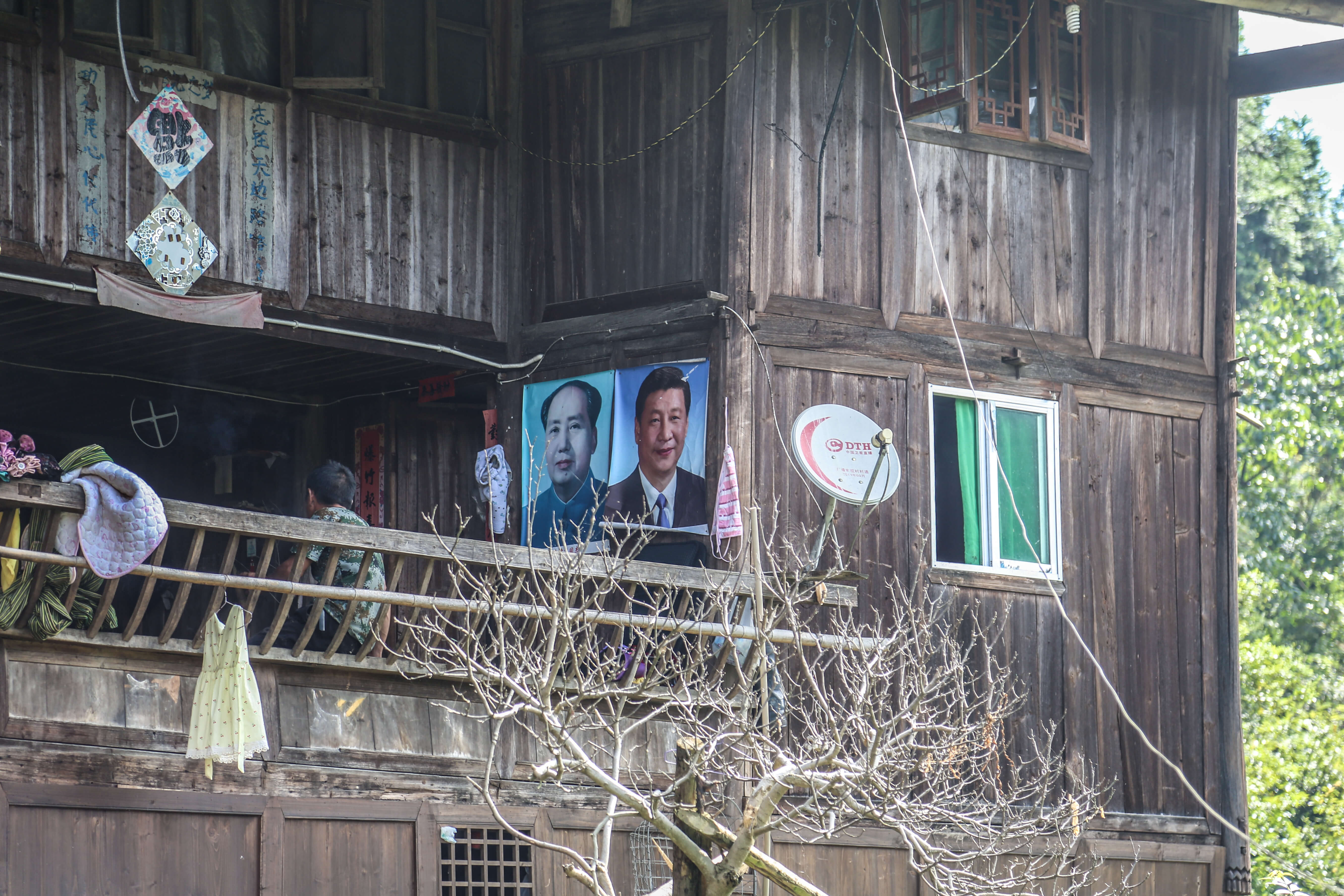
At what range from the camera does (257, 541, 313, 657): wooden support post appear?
10227 mm

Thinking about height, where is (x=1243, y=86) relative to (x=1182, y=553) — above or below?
above

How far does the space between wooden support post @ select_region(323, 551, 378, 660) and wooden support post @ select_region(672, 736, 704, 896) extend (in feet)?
7.48

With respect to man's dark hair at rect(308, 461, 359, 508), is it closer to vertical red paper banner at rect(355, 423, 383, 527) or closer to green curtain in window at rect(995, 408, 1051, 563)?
vertical red paper banner at rect(355, 423, 383, 527)

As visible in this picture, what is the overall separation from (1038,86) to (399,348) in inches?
214

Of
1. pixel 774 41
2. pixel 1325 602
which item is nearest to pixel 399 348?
pixel 774 41

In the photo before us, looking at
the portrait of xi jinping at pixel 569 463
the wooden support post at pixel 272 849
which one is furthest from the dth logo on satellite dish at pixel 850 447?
the wooden support post at pixel 272 849

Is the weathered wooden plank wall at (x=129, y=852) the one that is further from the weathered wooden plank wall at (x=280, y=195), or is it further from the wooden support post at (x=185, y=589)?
the weathered wooden plank wall at (x=280, y=195)

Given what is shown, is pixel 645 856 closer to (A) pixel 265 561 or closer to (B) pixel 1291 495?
(A) pixel 265 561

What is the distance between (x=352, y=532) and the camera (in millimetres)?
10375

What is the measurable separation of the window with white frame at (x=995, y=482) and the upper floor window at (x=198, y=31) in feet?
18.6

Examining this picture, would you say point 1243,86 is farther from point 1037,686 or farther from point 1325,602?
point 1325,602

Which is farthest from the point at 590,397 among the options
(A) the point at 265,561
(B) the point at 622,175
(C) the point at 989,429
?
(A) the point at 265,561

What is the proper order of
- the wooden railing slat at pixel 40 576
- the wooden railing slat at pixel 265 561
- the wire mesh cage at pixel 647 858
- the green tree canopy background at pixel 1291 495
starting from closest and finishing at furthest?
the wooden railing slat at pixel 40 576 < the wooden railing slat at pixel 265 561 < the wire mesh cage at pixel 647 858 < the green tree canopy background at pixel 1291 495

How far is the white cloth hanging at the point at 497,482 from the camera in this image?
1380cm
